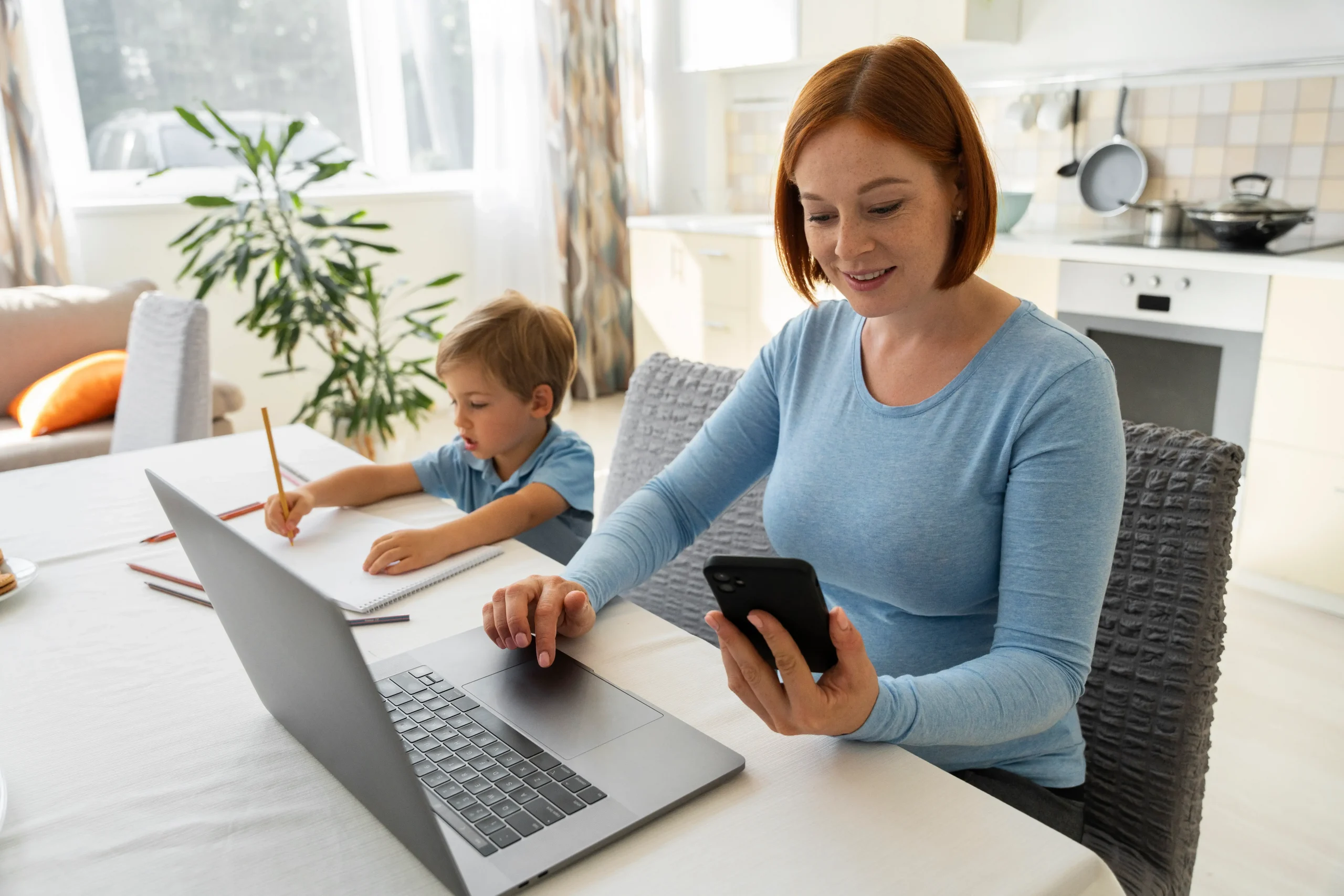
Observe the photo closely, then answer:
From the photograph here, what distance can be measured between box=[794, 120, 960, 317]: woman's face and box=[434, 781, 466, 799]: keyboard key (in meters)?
0.57

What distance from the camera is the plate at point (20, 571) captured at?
1112 millimetres

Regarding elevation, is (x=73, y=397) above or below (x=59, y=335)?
below

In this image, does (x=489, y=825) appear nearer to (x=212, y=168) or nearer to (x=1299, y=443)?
(x=1299, y=443)

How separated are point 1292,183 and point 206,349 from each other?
2875mm

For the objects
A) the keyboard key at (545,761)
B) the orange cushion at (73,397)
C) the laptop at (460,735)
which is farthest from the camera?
the orange cushion at (73,397)

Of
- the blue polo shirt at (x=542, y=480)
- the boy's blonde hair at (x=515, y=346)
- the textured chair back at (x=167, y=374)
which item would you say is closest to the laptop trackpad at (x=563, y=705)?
the blue polo shirt at (x=542, y=480)

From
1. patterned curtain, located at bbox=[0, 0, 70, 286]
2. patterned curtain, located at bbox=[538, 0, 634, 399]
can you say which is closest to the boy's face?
patterned curtain, located at bbox=[0, 0, 70, 286]

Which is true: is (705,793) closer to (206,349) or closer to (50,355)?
(206,349)

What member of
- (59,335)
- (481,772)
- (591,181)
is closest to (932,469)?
(481,772)

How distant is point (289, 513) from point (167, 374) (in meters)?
1.30

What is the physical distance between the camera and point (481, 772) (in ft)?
2.47

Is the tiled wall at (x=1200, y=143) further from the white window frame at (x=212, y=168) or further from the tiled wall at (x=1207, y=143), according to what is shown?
the white window frame at (x=212, y=168)

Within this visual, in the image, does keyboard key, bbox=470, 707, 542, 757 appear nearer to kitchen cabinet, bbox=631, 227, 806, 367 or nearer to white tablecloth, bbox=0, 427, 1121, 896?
white tablecloth, bbox=0, 427, 1121, 896

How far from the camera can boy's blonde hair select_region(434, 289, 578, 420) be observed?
154cm
